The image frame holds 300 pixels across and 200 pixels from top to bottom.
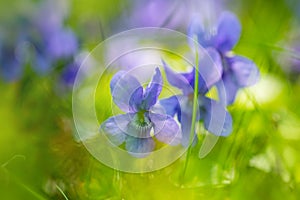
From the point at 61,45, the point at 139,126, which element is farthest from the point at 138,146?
the point at 61,45

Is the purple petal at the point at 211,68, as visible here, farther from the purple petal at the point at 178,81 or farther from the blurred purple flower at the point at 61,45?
the blurred purple flower at the point at 61,45

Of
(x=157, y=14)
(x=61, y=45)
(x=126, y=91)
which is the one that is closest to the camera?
(x=126, y=91)

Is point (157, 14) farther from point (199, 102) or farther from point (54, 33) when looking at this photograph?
point (199, 102)

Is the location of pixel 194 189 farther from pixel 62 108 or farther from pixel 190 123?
pixel 62 108

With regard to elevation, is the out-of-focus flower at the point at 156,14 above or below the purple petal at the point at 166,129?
above

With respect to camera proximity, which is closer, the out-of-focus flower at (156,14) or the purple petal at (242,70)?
the purple petal at (242,70)

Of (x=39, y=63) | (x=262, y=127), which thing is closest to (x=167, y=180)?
(x=262, y=127)

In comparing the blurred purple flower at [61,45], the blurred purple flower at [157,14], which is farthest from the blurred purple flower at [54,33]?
the blurred purple flower at [157,14]
